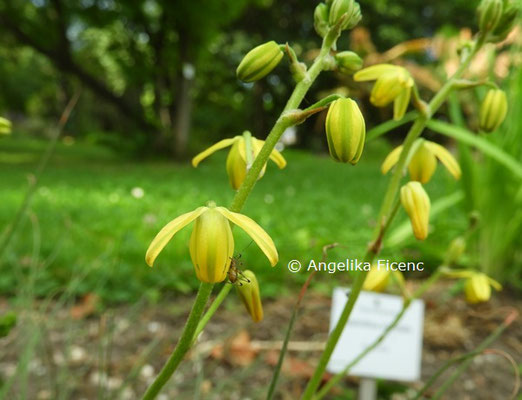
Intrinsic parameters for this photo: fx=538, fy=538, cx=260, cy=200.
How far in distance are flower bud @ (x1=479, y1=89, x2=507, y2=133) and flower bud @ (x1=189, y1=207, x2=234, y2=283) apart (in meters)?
0.34

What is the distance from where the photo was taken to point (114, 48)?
9.59 m

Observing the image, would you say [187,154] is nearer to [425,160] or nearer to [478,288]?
[478,288]

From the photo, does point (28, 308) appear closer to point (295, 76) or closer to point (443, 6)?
point (295, 76)

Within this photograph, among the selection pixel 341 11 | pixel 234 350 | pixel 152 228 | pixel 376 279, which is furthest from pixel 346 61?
pixel 152 228

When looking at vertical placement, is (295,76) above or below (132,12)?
below

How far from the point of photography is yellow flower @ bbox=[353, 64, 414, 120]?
0.51m

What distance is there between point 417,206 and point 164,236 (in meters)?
0.27

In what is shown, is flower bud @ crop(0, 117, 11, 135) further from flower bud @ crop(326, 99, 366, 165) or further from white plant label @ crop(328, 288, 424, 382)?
white plant label @ crop(328, 288, 424, 382)

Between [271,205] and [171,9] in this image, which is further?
[171,9]

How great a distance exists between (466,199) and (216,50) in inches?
430

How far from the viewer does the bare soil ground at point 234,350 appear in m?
1.34

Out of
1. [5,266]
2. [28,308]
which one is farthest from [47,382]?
[5,266]

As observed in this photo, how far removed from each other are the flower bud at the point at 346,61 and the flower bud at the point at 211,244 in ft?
0.55

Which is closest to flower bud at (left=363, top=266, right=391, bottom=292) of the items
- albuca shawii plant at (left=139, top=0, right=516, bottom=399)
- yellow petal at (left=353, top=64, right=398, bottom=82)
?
albuca shawii plant at (left=139, top=0, right=516, bottom=399)
